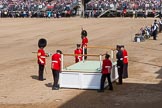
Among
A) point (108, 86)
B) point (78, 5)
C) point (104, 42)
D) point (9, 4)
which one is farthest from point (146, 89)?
Result: point (9, 4)

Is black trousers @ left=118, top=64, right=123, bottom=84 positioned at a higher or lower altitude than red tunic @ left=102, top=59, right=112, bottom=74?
lower

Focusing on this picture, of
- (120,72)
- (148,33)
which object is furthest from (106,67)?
(148,33)

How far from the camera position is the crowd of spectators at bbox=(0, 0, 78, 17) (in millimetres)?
68062

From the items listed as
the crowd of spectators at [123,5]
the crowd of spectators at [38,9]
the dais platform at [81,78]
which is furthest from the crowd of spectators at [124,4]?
the dais platform at [81,78]

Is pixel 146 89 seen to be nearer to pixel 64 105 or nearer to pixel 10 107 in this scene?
pixel 64 105

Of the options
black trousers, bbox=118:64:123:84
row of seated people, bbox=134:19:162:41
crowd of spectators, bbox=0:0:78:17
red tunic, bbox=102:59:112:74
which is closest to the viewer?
red tunic, bbox=102:59:112:74

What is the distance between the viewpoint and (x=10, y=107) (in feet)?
48.8

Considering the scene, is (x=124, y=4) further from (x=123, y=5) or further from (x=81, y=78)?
(x=81, y=78)

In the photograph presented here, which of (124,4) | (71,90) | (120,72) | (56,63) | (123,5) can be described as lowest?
(71,90)

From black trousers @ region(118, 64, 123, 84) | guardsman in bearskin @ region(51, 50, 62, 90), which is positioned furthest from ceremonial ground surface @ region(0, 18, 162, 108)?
guardsman in bearskin @ region(51, 50, 62, 90)

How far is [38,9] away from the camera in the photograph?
70312 millimetres

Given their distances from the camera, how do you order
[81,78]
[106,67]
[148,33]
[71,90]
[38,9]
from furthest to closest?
[38,9] < [148,33] < [81,78] < [71,90] < [106,67]

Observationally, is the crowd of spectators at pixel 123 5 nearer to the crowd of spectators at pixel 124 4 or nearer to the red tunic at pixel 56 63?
the crowd of spectators at pixel 124 4

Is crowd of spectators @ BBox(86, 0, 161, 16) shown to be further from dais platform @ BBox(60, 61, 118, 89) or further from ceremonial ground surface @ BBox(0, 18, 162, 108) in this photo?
dais platform @ BBox(60, 61, 118, 89)
